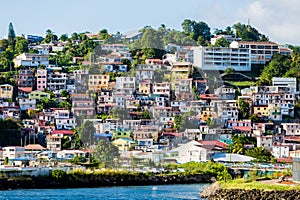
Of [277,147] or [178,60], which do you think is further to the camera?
[178,60]

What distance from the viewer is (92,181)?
28.3 meters

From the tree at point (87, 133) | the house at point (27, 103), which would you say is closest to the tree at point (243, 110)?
the tree at point (87, 133)

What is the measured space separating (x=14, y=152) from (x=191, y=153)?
6.07 meters

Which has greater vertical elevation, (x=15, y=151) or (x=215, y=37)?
(x=215, y=37)

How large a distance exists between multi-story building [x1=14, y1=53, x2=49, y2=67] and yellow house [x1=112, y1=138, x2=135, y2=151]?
1214 centimetres

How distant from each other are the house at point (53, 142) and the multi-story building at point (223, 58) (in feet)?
34.5

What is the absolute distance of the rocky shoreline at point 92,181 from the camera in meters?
26.9

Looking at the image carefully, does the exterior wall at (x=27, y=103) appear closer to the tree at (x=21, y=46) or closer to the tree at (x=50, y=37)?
the tree at (x=21, y=46)

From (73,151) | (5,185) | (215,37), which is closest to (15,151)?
(73,151)

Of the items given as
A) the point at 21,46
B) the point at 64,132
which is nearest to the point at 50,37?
the point at 21,46

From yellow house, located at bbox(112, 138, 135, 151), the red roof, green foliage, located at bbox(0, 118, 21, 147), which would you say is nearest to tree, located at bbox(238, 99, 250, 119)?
yellow house, located at bbox(112, 138, 135, 151)

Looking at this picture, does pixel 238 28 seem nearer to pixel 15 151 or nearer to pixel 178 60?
pixel 178 60

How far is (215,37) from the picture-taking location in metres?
54.8

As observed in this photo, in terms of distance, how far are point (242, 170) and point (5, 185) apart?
8608 millimetres
